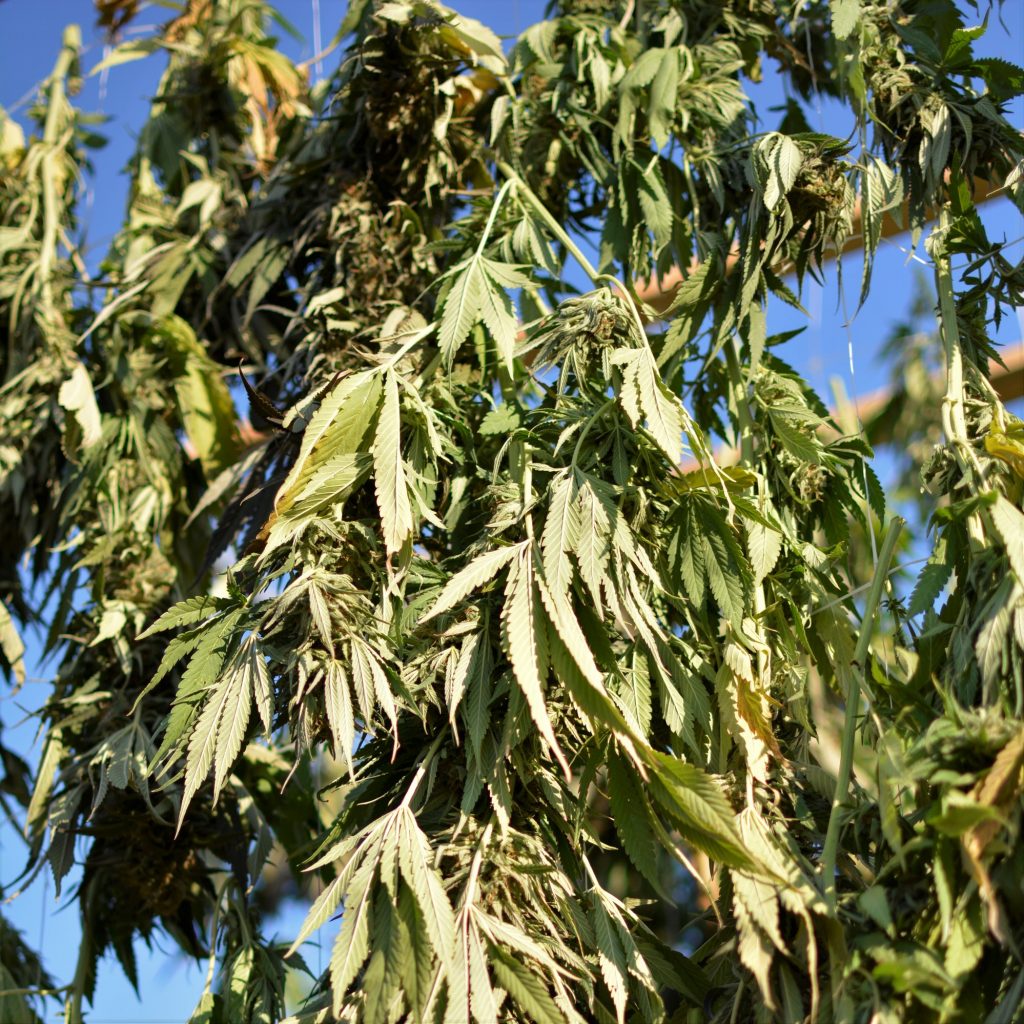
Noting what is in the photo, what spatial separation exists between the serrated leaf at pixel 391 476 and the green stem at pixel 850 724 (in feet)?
1.17

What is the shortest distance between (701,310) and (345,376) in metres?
0.35

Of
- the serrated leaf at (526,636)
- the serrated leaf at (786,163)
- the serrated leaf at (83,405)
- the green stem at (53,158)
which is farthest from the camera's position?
the green stem at (53,158)

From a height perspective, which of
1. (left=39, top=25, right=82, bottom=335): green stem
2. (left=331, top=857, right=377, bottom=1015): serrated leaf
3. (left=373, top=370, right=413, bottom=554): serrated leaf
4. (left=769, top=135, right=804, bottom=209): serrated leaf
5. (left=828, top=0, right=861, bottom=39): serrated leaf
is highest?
(left=39, top=25, right=82, bottom=335): green stem

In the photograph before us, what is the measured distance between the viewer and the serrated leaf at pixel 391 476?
913mm

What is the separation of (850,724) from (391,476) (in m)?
0.40

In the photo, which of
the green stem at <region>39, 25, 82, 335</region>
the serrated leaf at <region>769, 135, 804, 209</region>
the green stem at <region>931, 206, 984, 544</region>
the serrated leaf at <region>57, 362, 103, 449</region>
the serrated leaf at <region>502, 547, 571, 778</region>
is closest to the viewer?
the serrated leaf at <region>502, 547, 571, 778</region>

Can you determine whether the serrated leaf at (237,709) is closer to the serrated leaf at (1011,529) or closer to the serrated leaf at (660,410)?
the serrated leaf at (660,410)

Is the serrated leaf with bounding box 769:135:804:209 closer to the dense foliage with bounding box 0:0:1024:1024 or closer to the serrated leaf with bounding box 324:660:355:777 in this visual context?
the dense foliage with bounding box 0:0:1024:1024

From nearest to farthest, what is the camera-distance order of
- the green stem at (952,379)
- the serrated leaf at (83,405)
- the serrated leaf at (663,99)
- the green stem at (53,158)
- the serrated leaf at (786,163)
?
the green stem at (952,379) < the serrated leaf at (786,163) < the serrated leaf at (663,99) < the serrated leaf at (83,405) < the green stem at (53,158)

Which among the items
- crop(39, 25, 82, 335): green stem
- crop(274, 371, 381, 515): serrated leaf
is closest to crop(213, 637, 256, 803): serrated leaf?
crop(274, 371, 381, 515): serrated leaf

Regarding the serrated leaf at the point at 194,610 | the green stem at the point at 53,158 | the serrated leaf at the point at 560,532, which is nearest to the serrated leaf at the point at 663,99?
the serrated leaf at the point at 560,532

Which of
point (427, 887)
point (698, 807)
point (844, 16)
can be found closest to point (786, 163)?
point (844, 16)

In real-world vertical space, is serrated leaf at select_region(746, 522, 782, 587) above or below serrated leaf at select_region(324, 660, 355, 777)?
above

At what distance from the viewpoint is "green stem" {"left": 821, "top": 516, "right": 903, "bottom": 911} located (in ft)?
Result: 2.66
